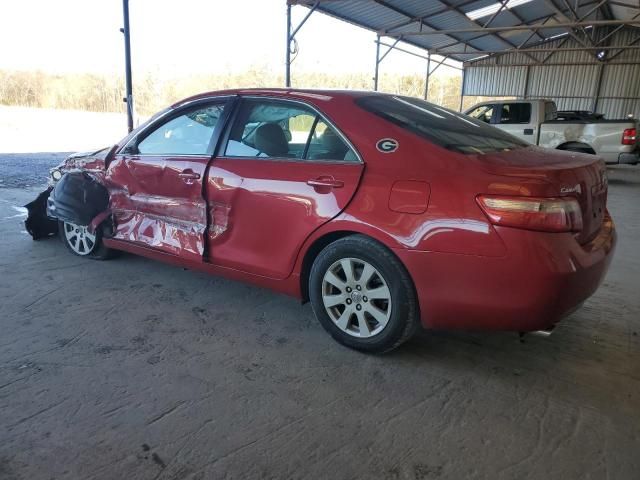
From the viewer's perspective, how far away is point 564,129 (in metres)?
11.8

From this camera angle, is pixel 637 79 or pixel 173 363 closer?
pixel 173 363

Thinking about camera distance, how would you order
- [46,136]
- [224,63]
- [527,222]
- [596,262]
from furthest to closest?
[224,63] < [46,136] < [596,262] < [527,222]

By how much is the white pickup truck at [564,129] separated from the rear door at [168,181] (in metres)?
9.15

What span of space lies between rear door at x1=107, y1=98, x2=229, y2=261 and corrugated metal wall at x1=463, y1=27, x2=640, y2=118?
2089 centimetres

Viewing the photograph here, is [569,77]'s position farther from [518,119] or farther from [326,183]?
[326,183]

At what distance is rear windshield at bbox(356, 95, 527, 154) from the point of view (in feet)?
9.28

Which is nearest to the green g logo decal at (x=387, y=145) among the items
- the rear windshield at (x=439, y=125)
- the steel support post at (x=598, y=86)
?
the rear windshield at (x=439, y=125)

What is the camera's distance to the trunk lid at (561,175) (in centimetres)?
238

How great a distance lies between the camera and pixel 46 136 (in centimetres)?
1630

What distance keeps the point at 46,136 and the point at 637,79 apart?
2333cm

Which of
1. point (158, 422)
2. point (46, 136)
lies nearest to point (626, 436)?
point (158, 422)

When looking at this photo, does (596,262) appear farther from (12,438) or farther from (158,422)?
(12,438)

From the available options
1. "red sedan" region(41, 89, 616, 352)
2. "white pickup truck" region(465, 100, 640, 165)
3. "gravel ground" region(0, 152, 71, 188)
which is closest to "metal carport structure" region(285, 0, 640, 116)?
"white pickup truck" region(465, 100, 640, 165)

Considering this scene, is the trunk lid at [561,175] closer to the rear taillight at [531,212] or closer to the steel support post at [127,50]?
the rear taillight at [531,212]
